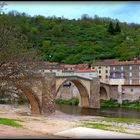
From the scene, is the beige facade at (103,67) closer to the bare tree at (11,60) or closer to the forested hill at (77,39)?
the forested hill at (77,39)

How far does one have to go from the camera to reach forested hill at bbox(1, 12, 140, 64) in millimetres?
89062

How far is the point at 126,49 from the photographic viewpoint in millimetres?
87375

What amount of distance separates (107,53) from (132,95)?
2809 cm

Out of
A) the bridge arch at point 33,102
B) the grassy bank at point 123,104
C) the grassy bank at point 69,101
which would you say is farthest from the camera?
the grassy bank at point 69,101

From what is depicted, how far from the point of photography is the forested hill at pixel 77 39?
8906 centimetres

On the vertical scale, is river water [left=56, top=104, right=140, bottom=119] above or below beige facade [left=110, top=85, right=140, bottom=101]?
below

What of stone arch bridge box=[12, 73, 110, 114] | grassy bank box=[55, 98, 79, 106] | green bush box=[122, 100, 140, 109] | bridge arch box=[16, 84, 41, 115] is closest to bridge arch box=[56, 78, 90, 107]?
stone arch bridge box=[12, 73, 110, 114]

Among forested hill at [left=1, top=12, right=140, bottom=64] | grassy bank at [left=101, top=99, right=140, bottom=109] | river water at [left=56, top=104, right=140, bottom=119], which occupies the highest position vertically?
forested hill at [left=1, top=12, right=140, bottom=64]

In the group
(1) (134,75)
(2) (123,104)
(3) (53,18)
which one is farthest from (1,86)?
(3) (53,18)

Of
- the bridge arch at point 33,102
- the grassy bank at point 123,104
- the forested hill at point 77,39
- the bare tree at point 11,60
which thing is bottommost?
the grassy bank at point 123,104

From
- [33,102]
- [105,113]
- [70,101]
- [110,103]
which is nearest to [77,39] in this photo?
[110,103]

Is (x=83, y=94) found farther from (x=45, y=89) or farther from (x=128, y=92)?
(x=45, y=89)

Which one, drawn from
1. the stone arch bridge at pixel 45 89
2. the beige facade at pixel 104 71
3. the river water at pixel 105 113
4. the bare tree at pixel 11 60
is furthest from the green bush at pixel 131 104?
the bare tree at pixel 11 60

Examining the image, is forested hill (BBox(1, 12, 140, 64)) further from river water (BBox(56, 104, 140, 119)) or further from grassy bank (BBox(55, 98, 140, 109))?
river water (BBox(56, 104, 140, 119))
